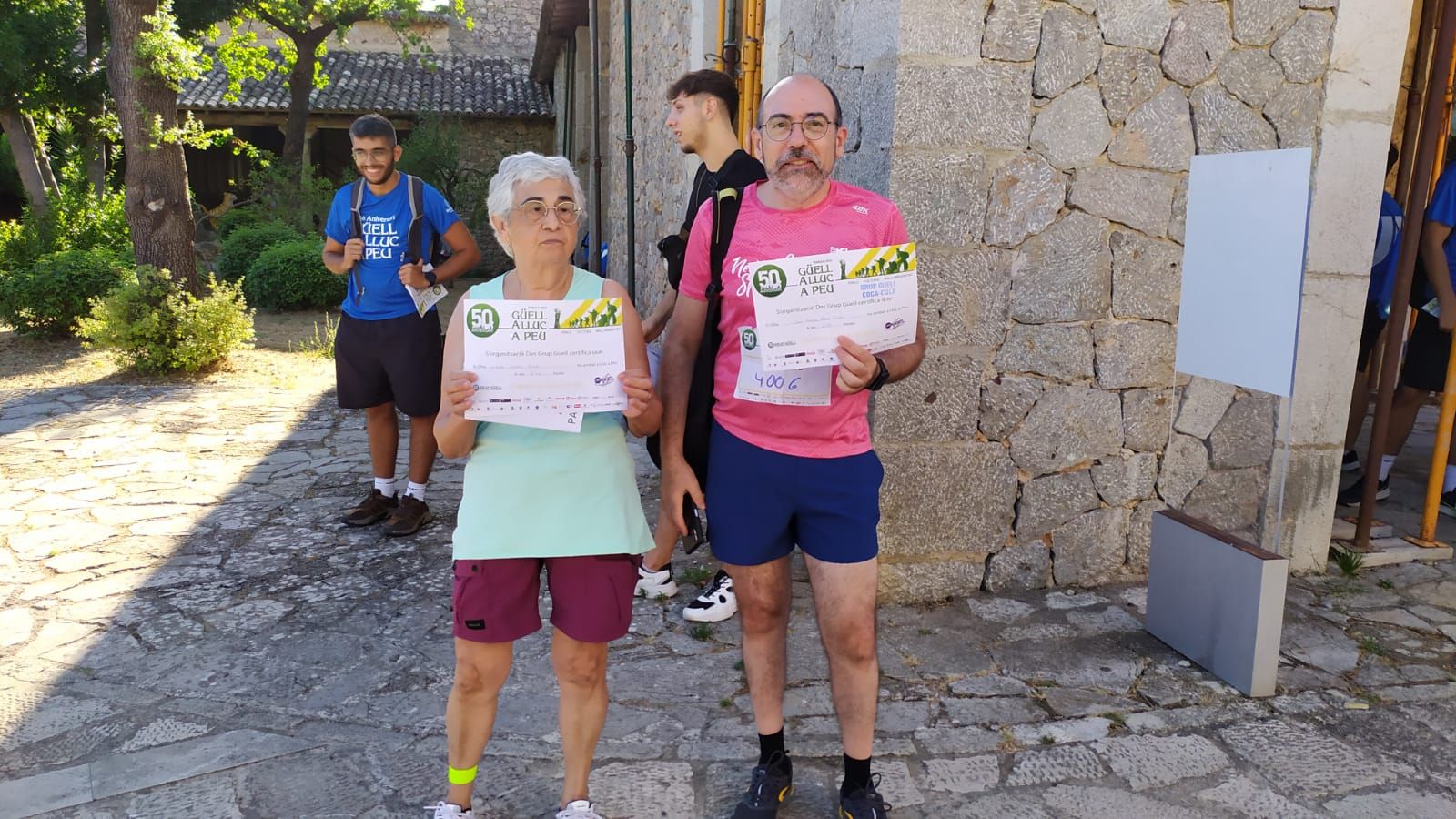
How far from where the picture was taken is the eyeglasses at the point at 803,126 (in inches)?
85.4

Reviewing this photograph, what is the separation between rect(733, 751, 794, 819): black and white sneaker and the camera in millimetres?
2404

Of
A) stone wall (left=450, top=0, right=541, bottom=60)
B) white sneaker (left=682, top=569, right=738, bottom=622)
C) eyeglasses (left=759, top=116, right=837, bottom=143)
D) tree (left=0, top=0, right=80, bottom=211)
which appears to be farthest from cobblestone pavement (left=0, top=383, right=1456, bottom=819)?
stone wall (left=450, top=0, right=541, bottom=60)

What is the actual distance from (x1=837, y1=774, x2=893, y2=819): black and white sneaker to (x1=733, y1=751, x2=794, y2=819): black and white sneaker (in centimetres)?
17

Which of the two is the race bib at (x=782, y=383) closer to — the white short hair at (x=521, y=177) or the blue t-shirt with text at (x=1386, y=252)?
the white short hair at (x=521, y=177)

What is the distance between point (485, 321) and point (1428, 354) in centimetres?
464

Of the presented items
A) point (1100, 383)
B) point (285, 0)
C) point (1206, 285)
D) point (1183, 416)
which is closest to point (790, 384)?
point (1206, 285)

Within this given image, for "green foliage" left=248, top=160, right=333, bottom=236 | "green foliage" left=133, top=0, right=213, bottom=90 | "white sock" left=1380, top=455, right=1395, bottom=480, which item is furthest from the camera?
"green foliage" left=248, top=160, right=333, bottom=236

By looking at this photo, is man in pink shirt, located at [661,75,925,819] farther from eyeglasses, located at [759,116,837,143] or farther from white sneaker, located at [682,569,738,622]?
white sneaker, located at [682,569,738,622]

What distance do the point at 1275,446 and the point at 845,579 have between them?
107 inches

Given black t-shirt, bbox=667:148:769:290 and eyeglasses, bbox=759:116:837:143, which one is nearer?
eyeglasses, bbox=759:116:837:143

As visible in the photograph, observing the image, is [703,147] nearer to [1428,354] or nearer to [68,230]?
[1428,354]

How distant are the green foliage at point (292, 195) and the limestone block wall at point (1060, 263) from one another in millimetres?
14233

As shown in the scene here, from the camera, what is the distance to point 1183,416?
396 centimetres

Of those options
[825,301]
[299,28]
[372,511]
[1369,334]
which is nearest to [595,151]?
[372,511]
